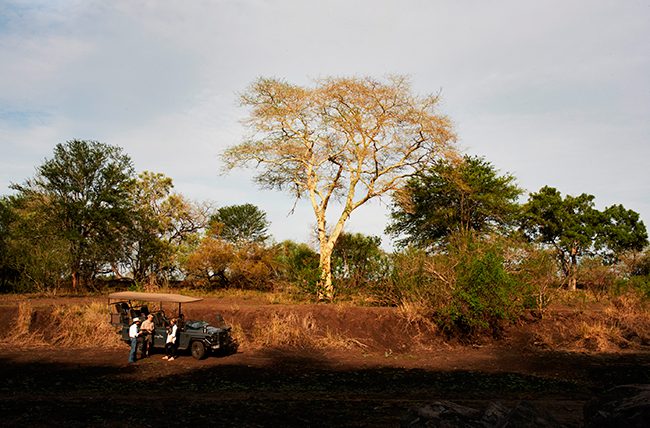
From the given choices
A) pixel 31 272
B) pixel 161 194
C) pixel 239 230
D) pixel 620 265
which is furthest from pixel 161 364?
pixel 239 230

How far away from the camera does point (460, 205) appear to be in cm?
3675

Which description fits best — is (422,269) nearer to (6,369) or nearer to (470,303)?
(470,303)

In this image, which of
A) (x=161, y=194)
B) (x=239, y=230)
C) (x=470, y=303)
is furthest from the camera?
(x=239, y=230)

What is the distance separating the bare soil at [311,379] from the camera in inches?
393

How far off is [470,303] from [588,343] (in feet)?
16.2

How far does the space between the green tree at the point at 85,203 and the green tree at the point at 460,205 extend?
19649 millimetres

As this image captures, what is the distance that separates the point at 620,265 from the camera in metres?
37.8

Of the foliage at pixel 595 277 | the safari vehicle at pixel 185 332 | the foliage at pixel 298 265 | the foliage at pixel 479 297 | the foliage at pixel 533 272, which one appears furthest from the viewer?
the foliage at pixel 595 277

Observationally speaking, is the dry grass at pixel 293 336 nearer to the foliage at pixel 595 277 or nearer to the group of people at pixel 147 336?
the group of people at pixel 147 336

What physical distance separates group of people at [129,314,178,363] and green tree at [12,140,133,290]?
1712 centimetres

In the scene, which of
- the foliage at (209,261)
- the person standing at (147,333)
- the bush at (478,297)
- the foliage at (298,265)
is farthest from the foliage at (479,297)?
the foliage at (209,261)

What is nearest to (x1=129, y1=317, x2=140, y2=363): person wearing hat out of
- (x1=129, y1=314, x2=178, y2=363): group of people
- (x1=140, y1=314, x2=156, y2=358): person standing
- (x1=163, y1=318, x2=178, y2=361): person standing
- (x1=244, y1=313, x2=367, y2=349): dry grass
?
(x1=129, y1=314, x2=178, y2=363): group of people

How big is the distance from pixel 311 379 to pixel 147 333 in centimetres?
623

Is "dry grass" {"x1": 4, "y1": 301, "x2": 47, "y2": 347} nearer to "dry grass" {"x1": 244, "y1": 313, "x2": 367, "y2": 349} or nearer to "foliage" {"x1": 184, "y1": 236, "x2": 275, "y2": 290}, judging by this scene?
"dry grass" {"x1": 244, "y1": 313, "x2": 367, "y2": 349}
